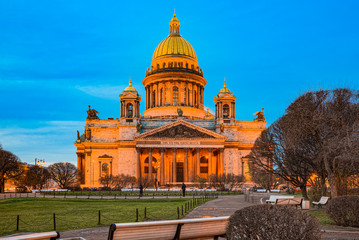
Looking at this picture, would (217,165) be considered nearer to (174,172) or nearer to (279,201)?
(174,172)

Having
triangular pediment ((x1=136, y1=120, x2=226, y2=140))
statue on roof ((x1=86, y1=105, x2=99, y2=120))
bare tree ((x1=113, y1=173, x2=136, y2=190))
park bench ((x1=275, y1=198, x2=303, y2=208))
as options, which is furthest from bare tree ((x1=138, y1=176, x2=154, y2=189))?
park bench ((x1=275, y1=198, x2=303, y2=208))

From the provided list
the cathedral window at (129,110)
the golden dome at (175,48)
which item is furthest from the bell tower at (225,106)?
the golden dome at (175,48)

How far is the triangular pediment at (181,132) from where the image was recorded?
67.4m

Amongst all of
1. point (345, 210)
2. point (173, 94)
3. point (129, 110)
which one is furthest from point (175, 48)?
point (345, 210)

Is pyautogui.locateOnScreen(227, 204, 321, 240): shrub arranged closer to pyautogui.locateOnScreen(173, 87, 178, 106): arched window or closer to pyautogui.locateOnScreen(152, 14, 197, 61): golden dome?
pyautogui.locateOnScreen(173, 87, 178, 106): arched window

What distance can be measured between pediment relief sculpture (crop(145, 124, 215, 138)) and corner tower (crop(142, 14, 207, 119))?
12293 millimetres

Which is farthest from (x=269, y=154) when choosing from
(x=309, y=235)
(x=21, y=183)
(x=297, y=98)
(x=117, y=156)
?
(x=21, y=183)

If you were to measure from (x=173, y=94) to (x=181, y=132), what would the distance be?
18.9 meters

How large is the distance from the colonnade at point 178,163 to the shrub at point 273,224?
58.1 meters

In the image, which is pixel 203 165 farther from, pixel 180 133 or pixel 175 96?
pixel 175 96

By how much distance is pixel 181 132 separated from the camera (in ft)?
222

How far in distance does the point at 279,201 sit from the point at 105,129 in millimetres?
57030

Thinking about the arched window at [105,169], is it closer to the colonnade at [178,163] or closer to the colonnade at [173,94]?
the colonnade at [178,163]

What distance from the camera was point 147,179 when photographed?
61594 mm
